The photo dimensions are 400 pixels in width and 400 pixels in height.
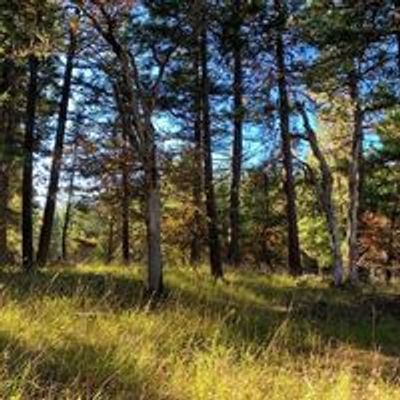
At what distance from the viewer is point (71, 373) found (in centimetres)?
634

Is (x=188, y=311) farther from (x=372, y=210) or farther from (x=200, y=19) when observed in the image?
(x=372, y=210)

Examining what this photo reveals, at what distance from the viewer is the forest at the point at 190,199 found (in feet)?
21.9

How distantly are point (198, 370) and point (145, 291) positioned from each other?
9190mm

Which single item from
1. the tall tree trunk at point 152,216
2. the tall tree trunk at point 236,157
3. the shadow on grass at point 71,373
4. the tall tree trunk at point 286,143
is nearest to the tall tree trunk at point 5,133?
the tall tree trunk at point 152,216

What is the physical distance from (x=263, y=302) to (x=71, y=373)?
1120cm

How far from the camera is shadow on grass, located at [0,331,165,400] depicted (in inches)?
218

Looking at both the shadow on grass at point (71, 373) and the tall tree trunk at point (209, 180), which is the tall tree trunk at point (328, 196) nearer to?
the tall tree trunk at point (209, 180)

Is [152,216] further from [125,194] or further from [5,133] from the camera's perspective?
[5,133]

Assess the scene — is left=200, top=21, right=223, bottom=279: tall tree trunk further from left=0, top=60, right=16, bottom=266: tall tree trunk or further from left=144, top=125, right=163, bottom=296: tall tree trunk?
left=0, top=60, right=16, bottom=266: tall tree trunk

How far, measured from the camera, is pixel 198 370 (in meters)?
6.27

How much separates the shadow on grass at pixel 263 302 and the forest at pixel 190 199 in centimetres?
8

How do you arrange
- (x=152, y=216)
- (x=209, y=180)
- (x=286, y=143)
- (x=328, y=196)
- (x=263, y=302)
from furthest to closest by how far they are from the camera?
(x=286, y=143) < (x=328, y=196) < (x=209, y=180) < (x=263, y=302) < (x=152, y=216)

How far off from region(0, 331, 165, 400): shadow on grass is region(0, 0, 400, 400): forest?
0.02 metres

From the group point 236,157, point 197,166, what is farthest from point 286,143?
point 236,157
